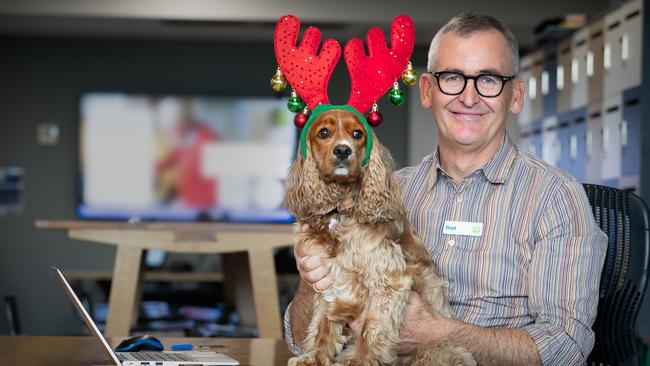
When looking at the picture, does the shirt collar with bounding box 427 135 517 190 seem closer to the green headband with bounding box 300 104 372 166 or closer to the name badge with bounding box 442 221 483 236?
the name badge with bounding box 442 221 483 236

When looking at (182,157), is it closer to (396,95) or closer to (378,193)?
(396,95)

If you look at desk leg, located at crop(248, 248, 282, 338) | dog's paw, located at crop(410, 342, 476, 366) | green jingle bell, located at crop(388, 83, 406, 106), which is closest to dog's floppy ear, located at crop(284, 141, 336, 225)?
green jingle bell, located at crop(388, 83, 406, 106)

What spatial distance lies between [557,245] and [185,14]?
555 cm

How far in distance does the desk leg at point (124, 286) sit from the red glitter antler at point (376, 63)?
2.34 m

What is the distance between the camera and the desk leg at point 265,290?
3.99 metres

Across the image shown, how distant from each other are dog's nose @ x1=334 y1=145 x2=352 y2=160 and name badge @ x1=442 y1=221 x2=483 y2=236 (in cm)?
36

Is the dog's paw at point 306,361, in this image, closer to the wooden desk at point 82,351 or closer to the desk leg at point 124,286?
the wooden desk at point 82,351

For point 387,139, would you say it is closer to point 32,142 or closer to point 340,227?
point 32,142

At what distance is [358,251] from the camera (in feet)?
5.57

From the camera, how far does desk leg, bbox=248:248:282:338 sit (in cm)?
399

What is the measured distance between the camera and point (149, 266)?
7355mm

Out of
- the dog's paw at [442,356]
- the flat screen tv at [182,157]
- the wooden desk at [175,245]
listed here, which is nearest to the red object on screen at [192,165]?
the flat screen tv at [182,157]

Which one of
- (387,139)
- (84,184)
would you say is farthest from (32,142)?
(387,139)

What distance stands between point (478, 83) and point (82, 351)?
0.99 meters
